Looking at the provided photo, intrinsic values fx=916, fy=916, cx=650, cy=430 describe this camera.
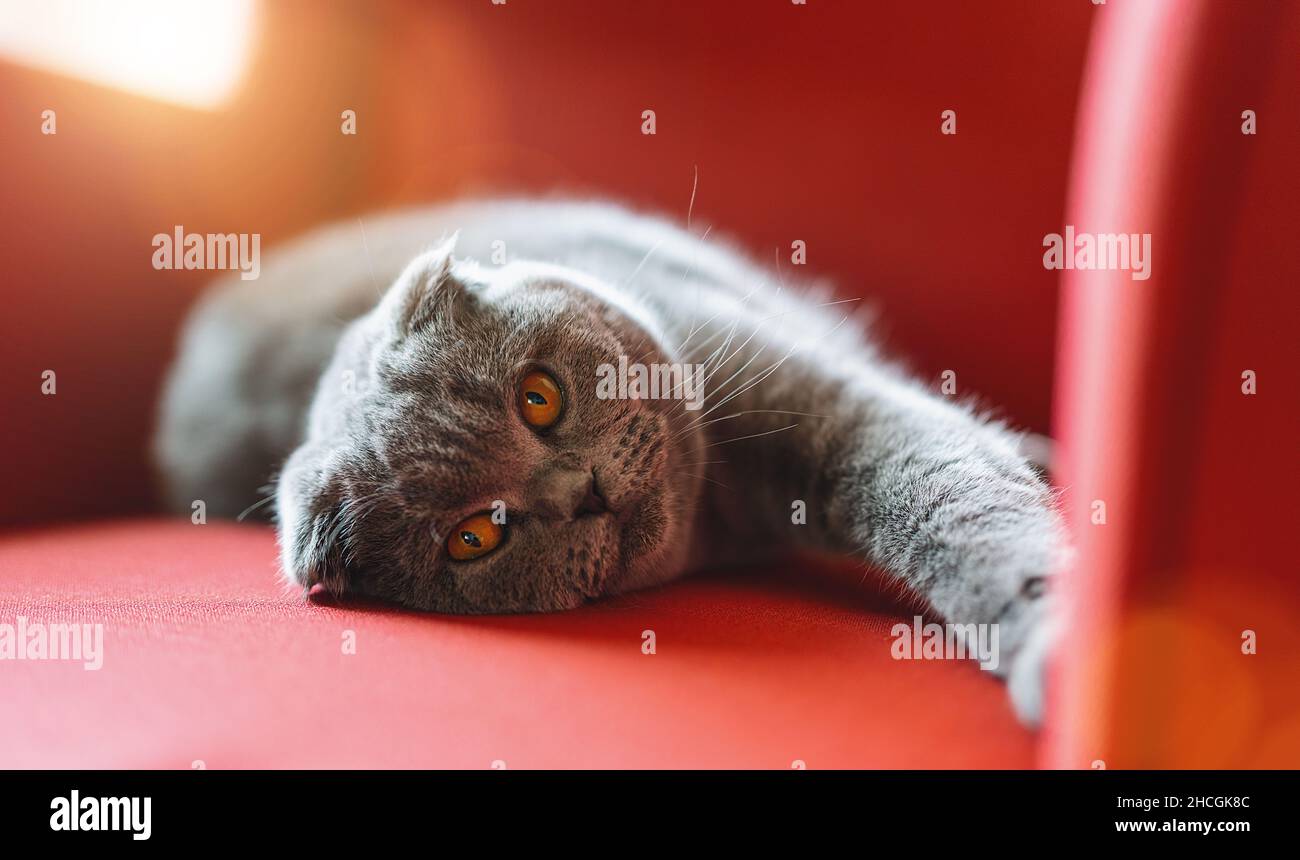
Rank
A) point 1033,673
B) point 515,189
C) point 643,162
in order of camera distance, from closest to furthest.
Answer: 1. point 1033,673
2. point 643,162
3. point 515,189

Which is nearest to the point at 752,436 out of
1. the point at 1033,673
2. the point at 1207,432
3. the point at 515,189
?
the point at 1033,673

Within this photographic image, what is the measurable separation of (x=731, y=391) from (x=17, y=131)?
118 centimetres

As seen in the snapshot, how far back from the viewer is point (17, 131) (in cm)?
142

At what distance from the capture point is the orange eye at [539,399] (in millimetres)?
1073

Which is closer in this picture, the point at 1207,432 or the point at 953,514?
the point at 1207,432

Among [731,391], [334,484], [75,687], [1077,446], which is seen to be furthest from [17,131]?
[1077,446]

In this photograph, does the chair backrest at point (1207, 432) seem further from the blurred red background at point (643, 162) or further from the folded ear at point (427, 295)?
the folded ear at point (427, 295)

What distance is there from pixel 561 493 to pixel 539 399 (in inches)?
4.9

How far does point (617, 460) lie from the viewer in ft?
3.47

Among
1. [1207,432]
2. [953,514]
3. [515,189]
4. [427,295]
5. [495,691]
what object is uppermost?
[515,189]

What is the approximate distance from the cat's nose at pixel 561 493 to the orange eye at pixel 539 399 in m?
0.07

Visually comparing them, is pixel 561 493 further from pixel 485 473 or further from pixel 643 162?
pixel 643 162
